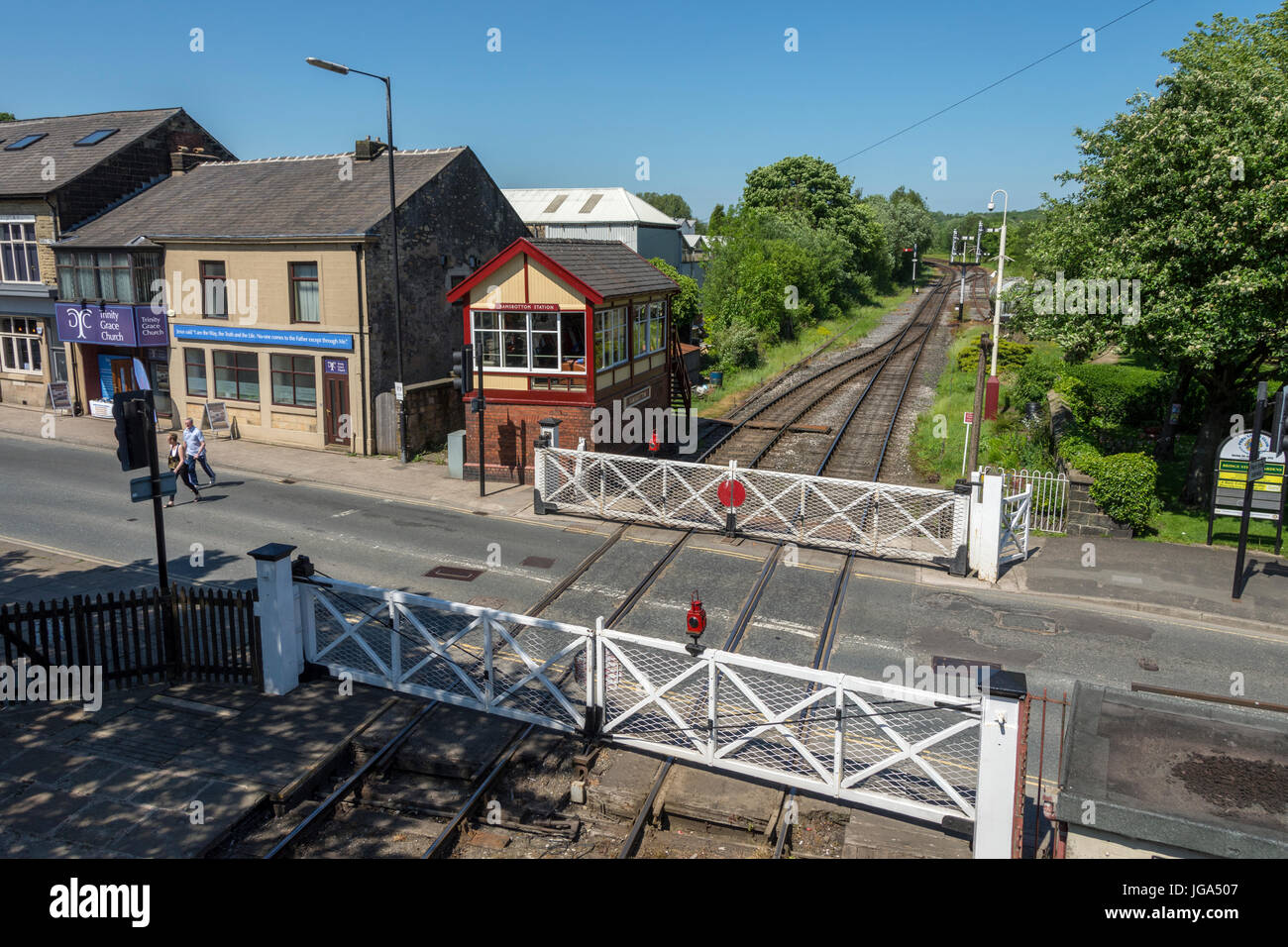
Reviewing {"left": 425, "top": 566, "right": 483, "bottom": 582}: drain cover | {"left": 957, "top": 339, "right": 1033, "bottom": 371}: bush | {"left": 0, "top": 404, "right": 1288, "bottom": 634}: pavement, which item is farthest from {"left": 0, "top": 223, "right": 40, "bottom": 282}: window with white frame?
{"left": 957, "top": 339, "right": 1033, "bottom": 371}: bush

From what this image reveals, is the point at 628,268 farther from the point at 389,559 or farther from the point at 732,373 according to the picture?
the point at 732,373

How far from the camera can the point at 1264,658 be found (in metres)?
12.2

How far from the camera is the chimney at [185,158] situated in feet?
102

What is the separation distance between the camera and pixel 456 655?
11.8m

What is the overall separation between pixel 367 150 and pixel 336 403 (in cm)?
862

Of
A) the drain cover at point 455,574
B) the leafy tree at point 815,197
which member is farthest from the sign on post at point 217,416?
the leafy tree at point 815,197

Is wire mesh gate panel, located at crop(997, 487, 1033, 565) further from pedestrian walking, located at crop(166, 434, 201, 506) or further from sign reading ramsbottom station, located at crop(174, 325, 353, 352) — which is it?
sign reading ramsbottom station, located at crop(174, 325, 353, 352)

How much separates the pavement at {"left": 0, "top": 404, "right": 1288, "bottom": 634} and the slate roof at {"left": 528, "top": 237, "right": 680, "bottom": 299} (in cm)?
512

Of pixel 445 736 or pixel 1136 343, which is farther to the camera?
pixel 1136 343

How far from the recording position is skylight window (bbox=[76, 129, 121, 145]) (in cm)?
3116

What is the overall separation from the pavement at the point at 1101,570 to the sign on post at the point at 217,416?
517 centimetres

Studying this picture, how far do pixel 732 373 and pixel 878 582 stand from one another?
954 inches
